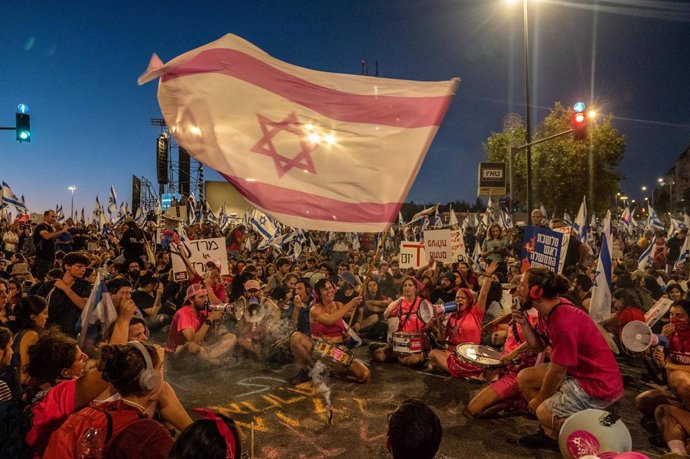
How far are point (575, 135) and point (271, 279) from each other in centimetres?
898

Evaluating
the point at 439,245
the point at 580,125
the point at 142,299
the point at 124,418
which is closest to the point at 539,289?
the point at 124,418

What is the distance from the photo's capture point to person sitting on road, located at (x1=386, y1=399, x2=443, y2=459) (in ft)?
6.92

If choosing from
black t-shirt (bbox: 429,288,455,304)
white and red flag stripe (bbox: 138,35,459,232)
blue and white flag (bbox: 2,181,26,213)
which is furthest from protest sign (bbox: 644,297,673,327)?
blue and white flag (bbox: 2,181,26,213)

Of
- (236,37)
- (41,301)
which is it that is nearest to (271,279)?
(41,301)

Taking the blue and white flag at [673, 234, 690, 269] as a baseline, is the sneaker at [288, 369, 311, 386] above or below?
below

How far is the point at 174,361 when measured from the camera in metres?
7.06

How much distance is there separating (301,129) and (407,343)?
4.61m

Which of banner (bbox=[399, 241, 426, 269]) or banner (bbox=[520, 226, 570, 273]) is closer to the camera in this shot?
banner (bbox=[520, 226, 570, 273])

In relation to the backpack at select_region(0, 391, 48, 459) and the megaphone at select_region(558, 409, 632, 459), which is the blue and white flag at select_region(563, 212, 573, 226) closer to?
the megaphone at select_region(558, 409, 632, 459)

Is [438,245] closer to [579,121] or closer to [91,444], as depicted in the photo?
[579,121]

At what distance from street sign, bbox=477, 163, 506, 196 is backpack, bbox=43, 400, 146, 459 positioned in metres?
17.4

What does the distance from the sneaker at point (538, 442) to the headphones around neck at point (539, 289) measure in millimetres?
1546

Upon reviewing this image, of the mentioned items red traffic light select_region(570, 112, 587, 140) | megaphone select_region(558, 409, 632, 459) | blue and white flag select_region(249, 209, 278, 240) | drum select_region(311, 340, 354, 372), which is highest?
red traffic light select_region(570, 112, 587, 140)

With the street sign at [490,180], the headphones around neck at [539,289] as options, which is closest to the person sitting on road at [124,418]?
the headphones around neck at [539,289]
